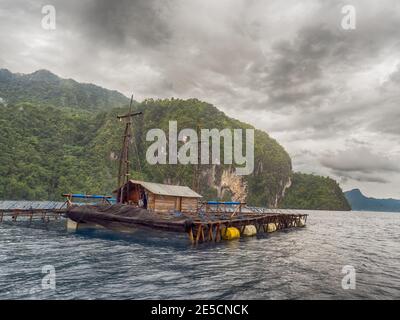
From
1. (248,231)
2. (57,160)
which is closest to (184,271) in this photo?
(248,231)

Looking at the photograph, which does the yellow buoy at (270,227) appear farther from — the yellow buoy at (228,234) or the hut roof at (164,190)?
the yellow buoy at (228,234)

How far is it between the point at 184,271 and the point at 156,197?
2064 cm

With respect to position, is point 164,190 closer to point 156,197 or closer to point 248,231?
point 156,197

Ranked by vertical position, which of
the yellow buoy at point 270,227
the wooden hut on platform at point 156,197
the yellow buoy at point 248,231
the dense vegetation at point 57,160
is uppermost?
the dense vegetation at point 57,160

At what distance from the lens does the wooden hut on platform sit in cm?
3856

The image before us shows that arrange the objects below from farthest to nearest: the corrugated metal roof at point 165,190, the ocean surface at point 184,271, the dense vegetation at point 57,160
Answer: the dense vegetation at point 57,160, the corrugated metal roof at point 165,190, the ocean surface at point 184,271

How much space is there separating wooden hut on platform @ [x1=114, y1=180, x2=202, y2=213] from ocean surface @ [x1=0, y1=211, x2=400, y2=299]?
8.92m

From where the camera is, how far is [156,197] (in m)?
38.8

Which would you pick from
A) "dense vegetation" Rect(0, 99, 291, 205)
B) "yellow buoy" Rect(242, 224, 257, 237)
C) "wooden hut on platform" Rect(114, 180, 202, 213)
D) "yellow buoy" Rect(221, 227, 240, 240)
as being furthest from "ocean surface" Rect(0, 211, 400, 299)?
"dense vegetation" Rect(0, 99, 291, 205)

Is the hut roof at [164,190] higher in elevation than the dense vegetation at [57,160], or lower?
lower

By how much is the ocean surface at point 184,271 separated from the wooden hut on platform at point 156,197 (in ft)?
29.3

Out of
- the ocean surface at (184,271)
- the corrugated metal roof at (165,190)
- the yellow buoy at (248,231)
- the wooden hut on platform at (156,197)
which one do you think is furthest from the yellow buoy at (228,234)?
the corrugated metal roof at (165,190)

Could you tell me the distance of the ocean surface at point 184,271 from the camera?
47.5 ft

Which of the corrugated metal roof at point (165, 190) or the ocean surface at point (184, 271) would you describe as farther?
the corrugated metal roof at point (165, 190)
